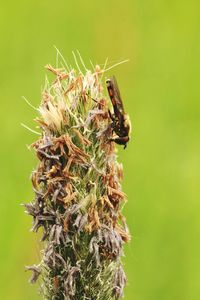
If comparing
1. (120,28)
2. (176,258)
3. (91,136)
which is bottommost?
(91,136)

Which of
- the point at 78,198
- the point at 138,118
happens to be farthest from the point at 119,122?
the point at 138,118

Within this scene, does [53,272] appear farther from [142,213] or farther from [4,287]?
[142,213]

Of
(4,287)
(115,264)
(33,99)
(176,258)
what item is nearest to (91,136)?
(115,264)

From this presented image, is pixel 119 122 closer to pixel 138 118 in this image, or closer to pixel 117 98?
pixel 117 98

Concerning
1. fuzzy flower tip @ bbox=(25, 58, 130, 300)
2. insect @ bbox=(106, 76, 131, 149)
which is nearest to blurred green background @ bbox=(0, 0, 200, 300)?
fuzzy flower tip @ bbox=(25, 58, 130, 300)

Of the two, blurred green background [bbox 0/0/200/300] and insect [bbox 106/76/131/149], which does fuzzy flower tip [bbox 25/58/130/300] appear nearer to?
insect [bbox 106/76/131/149]

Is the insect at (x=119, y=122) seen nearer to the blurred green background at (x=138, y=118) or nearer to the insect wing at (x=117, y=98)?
the insect wing at (x=117, y=98)
